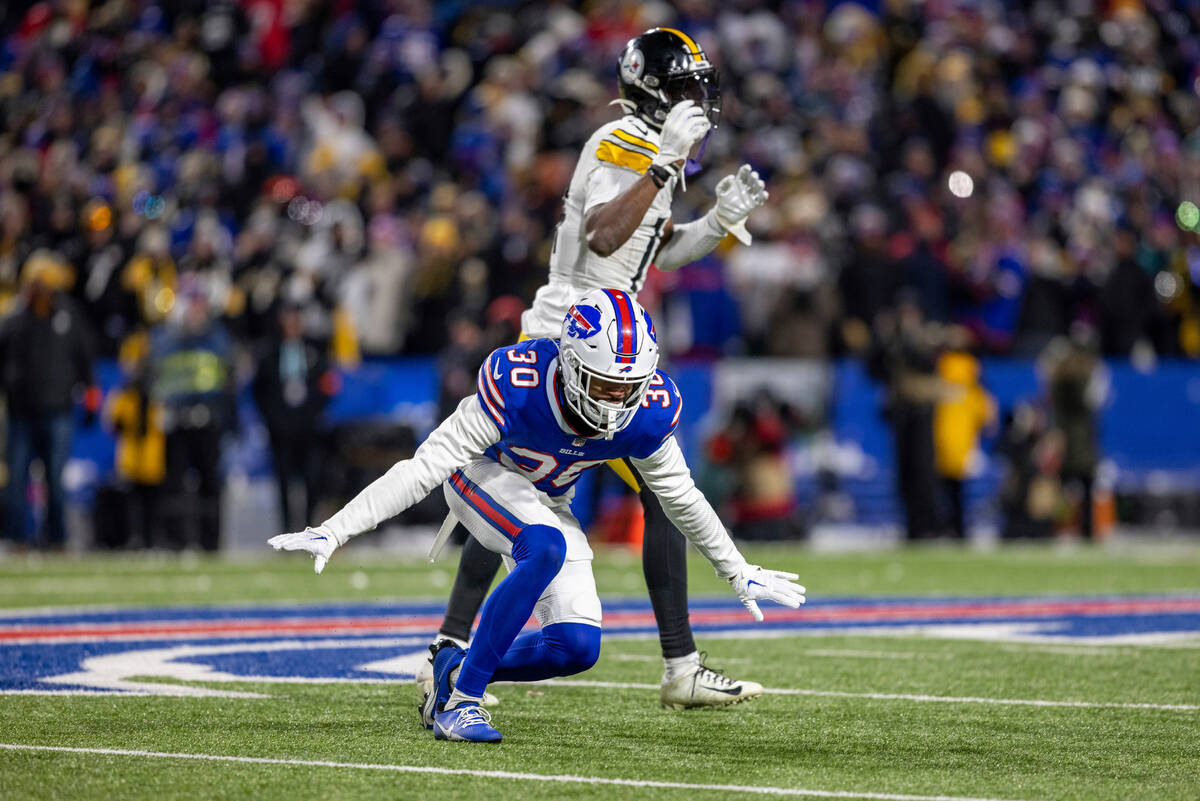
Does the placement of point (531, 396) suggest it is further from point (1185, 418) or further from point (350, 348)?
point (1185, 418)

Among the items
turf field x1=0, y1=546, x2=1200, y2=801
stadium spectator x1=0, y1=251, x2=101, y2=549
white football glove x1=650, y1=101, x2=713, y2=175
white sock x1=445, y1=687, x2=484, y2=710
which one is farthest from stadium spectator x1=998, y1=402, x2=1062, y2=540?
white sock x1=445, y1=687, x2=484, y2=710

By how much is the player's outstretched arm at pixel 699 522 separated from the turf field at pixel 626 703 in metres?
0.41

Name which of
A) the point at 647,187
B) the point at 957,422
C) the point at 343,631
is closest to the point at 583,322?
the point at 647,187

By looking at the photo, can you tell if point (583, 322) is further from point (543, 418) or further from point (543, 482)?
point (543, 482)

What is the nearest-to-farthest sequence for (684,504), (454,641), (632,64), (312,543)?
(312,543) → (684,504) → (454,641) → (632,64)

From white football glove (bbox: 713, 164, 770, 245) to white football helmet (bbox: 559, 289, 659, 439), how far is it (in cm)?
94

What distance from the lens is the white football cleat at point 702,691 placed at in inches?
225

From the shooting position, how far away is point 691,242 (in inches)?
242

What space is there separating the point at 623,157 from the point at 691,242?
412mm

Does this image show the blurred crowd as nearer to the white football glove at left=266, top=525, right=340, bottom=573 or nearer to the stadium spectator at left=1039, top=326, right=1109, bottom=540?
the stadium spectator at left=1039, top=326, right=1109, bottom=540

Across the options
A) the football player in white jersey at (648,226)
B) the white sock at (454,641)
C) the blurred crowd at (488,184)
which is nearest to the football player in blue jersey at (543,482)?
the white sock at (454,641)

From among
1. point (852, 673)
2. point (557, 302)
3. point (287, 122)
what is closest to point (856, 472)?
point (287, 122)

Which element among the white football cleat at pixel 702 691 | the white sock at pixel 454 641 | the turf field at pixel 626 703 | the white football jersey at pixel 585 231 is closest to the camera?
the turf field at pixel 626 703

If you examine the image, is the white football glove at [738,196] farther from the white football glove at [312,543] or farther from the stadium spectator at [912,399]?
the stadium spectator at [912,399]
